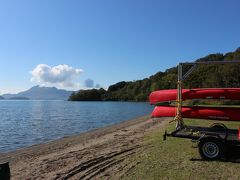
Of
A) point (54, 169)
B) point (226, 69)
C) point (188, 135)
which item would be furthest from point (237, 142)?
point (226, 69)

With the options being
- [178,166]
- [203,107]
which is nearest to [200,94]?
[203,107]

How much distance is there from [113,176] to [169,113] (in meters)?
4.01

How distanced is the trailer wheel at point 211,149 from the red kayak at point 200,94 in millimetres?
1718

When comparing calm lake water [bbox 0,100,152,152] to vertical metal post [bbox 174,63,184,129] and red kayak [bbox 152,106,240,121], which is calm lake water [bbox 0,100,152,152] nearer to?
vertical metal post [bbox 174,63,184,129]

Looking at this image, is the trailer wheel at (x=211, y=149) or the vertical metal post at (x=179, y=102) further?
the vertical metal post at (x=179, y=102)

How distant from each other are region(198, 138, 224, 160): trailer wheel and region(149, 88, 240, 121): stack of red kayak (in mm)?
1169

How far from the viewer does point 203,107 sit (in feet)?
41.2

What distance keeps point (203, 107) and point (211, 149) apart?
1.79m

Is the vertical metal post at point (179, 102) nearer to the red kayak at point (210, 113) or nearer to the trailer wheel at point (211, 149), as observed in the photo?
the red kayak at point (210, 113)

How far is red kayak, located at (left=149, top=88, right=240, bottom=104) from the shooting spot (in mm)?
12055

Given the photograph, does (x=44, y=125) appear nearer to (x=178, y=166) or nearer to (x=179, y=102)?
(x=179, y=102)

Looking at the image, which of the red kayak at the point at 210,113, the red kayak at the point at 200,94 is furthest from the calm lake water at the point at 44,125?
the red kayak at the point at 210,113

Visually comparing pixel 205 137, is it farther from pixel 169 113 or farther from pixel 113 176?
pixel 113 176

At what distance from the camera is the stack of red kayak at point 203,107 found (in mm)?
12019
